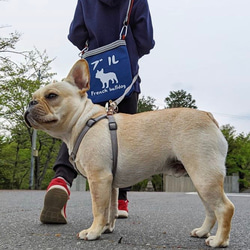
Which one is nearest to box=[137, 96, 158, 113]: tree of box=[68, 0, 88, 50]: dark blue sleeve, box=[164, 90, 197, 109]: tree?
box=[164, 90, 197, 109]: tree

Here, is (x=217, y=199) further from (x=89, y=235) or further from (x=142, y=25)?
(x=142, y=25)

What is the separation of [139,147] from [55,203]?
3.30ft

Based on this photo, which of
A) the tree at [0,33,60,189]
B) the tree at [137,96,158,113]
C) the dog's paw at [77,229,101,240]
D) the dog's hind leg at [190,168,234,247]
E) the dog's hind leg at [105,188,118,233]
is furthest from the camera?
the tree at [137,96,158,113]

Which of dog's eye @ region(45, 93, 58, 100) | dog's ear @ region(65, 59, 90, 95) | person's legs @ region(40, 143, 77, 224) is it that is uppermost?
dog's ear @ region(65, 59, 90, 95)

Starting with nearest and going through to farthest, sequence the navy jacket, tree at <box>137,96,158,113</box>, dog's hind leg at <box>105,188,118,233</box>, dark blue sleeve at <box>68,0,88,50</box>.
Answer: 1. dog's hind leg at <box>105,188,118,233</box>
2. the navy jacket
3. dark blue sleeve at <box>68,0,88,50</box>
4. tree at <box>137,96,158,113</box>

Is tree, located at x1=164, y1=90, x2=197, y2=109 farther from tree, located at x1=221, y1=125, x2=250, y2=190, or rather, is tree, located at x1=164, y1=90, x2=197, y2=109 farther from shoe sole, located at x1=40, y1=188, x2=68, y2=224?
shoe sole, located at x1=40, y1=188, x2=68, y2=224

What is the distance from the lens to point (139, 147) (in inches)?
91.7

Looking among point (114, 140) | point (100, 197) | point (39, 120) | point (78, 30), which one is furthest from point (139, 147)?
point (78, 30)

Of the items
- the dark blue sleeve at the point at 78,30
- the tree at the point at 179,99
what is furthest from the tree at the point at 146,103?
the dark blue sleeve at the point at 78,30

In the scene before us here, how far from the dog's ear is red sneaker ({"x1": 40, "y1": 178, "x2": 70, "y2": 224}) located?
0.88m

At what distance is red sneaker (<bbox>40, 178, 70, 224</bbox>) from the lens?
2873mm

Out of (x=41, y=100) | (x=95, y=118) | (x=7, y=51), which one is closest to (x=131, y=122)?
(x=95, y=118)

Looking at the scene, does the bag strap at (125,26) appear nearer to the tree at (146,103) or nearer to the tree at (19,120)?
the tree at (19,120)

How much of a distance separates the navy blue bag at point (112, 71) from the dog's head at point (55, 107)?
27.2 inches
